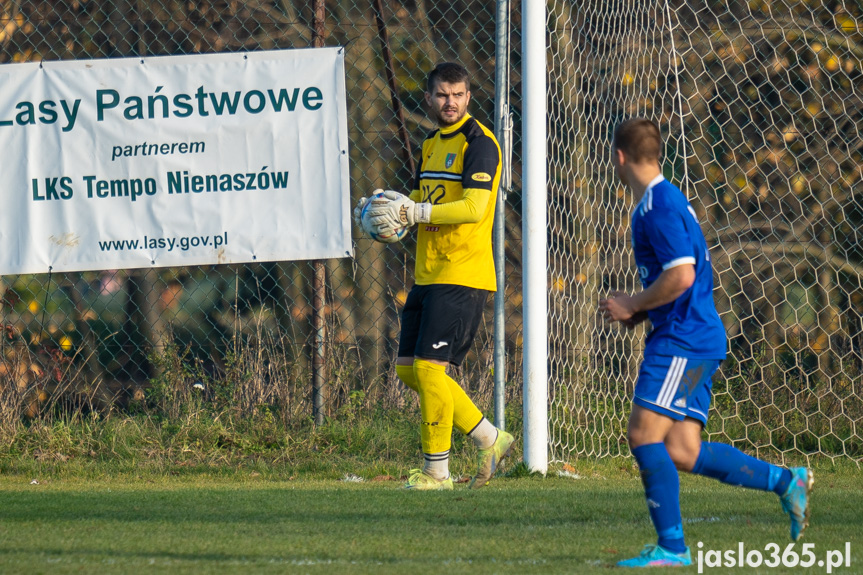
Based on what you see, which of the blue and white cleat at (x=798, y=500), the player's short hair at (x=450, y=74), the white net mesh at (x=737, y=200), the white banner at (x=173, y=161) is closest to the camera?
the blue and white cleat at (x=798, y=500)

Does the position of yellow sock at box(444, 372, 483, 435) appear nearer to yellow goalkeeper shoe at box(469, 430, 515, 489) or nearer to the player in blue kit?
yellow goalkeeper shoe at box(469, 430, 515, 489)

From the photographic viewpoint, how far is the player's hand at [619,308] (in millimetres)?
3107

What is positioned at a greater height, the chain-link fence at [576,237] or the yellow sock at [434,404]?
the chain-link fence at [576,237]

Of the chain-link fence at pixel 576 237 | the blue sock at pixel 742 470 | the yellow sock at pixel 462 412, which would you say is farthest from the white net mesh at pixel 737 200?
the blue sock at pixel 742 470

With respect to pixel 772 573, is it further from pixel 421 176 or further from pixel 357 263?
pixel 357 263

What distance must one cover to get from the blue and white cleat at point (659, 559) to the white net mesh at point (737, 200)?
260 cm

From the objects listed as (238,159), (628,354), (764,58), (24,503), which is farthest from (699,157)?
(24,503)

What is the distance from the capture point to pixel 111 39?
303 inches

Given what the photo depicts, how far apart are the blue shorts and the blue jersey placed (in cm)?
3

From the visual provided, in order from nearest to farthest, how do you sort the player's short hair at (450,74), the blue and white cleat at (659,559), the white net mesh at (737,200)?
the blue and white cleat at (659,559)
the player's short hair at (450,74)
the white net mesh at (737,200)

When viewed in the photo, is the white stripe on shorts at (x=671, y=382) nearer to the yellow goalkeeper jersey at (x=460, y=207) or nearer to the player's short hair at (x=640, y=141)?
the player's short hair at (x=640, y=141)

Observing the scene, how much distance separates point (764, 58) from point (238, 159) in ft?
11.4

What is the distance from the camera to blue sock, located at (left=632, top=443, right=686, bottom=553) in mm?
2936

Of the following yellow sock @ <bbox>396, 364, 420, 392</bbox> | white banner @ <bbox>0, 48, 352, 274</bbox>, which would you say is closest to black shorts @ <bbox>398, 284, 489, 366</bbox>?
yellow sock @ <bbox>396, 364, 420, 392</bbox>
